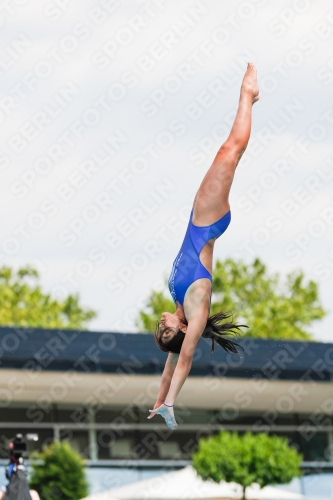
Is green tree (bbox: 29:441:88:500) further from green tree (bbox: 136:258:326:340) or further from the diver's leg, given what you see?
green tree (bbox: 136:258:326:340)

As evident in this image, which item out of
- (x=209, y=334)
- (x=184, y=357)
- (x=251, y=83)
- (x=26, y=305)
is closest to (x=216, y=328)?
(x=209, y=334)

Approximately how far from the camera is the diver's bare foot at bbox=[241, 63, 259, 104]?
9.93 m

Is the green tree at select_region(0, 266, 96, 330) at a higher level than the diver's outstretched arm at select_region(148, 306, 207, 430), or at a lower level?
higher

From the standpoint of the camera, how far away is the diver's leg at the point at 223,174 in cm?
966

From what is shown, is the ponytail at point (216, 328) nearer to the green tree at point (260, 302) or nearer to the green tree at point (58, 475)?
the green tree at point (58, 475)

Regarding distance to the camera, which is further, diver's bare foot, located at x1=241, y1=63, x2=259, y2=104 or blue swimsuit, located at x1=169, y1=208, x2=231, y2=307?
diver's bare foot, located at x1=241, y1=63, x2=259, y2=104

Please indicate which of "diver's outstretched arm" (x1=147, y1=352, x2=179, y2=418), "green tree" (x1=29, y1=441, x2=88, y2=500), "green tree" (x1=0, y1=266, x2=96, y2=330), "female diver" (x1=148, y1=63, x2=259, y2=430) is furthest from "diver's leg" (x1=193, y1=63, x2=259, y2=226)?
"green tree" (x1=0, y1=266, x2=96, y2=330)

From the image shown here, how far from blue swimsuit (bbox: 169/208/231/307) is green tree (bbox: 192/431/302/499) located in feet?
47.0

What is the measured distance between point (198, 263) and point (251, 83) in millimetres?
1708

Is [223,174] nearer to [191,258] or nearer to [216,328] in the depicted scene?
[191,258]

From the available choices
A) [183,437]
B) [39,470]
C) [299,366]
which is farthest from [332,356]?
[39,470]

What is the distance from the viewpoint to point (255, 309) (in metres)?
58.0

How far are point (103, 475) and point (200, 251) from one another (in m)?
14.6

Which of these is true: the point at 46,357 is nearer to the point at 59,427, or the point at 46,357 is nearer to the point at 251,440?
the point at 59,427
